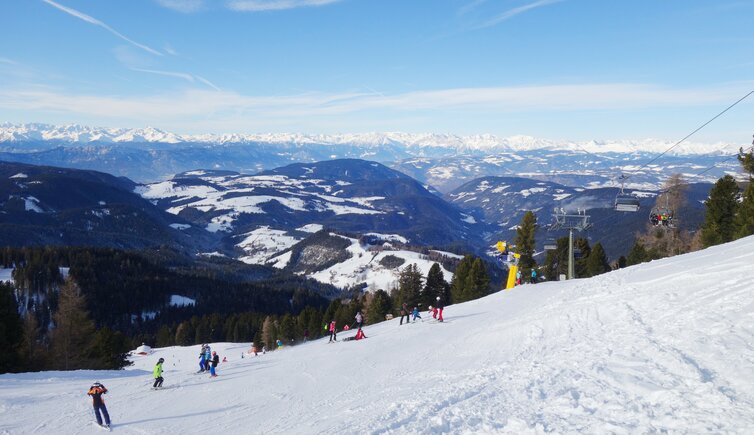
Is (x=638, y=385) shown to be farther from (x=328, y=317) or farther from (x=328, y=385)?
(x=328, y=317)

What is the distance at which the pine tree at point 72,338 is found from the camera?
161ft

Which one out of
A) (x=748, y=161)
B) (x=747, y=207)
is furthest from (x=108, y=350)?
(x=748, y=161)

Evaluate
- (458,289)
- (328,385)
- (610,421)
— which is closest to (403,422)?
(610,421)

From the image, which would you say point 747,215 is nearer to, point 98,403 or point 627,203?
point 627,203

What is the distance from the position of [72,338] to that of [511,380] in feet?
164

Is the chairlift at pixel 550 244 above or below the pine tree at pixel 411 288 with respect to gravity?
above

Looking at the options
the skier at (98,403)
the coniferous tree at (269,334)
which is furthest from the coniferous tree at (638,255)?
the skier at (98,403)

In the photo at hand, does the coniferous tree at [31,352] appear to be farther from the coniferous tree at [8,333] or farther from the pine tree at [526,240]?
the pine tree at [526,240]

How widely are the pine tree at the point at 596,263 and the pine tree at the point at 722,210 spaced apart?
1645cm

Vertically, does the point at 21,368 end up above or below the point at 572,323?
below

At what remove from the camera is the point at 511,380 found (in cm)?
1526

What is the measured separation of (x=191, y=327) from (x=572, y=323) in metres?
110

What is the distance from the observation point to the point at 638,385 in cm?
1255

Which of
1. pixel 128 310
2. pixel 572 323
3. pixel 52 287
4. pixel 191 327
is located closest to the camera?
pixel 572 323
